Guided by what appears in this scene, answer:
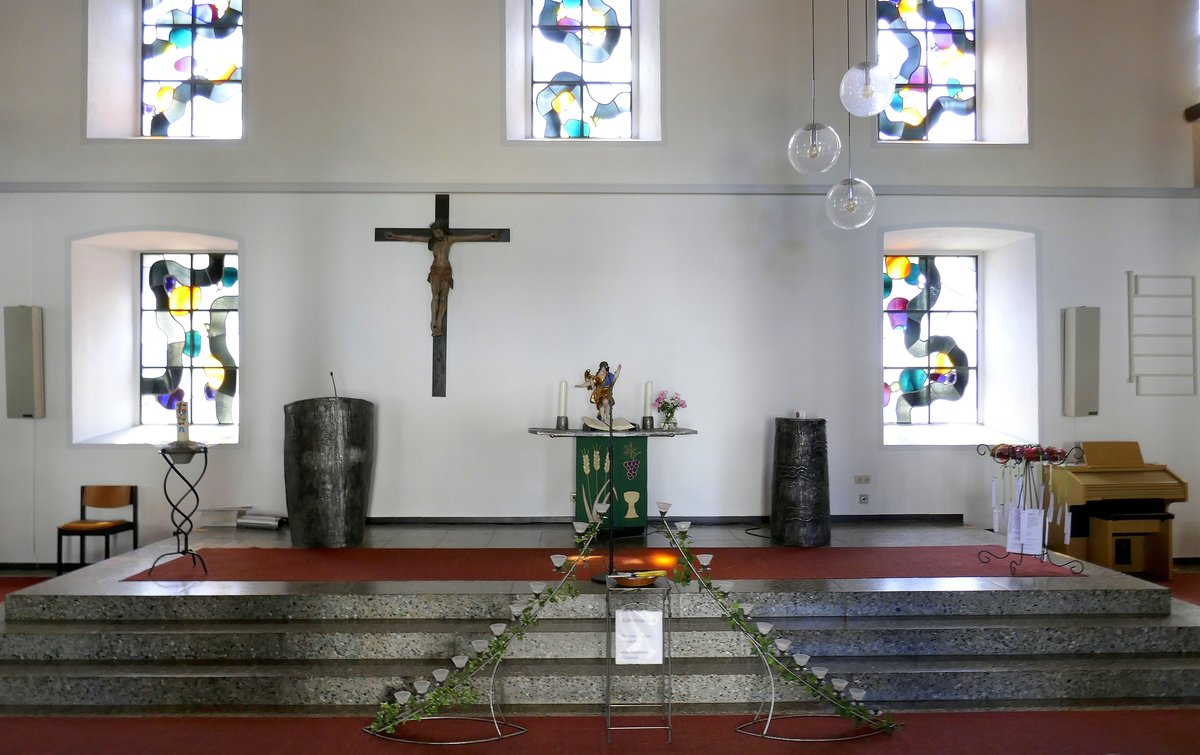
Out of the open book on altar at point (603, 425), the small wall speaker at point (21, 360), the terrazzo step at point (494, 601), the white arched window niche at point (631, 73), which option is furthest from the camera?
the white arched window niche at point (631, 73)

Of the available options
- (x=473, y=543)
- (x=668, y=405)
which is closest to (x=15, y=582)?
(x=473, y=543)

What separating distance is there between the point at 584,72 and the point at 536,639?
4965 millimetres

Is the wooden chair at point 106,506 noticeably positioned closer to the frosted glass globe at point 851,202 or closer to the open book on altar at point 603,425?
the open book on altar at point 603,425

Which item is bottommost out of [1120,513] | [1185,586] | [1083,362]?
[1185,586]

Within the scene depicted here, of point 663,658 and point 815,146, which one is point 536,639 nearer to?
point 663,658

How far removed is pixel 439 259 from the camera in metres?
6.33

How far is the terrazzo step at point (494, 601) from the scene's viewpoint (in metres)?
4.30

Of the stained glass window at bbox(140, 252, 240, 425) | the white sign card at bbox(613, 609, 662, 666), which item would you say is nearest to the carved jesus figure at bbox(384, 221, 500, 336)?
the stained glass window at bbox(140, 252, 240, 425)

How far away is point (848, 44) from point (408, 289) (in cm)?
432

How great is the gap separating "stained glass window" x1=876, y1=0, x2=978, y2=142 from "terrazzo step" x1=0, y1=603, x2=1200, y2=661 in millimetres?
4504

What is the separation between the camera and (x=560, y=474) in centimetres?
649

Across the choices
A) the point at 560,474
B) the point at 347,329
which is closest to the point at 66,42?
the point at 347,329

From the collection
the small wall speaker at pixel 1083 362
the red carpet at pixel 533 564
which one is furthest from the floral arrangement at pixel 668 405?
the small wall speaker at pixel 1083 362

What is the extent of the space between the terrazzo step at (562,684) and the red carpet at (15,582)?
6.62 feet
